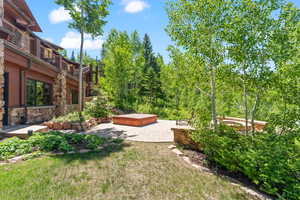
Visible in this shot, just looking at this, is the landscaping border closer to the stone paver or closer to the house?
the stone paver

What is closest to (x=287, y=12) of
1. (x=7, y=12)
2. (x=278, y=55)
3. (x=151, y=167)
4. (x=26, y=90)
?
(x=278, y=55)

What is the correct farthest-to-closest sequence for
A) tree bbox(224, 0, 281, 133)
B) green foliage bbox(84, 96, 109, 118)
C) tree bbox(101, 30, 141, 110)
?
tree bbox(101, 30, 141, 110) → green foliage bbox(84, 96, 109, 118) → tree bbox(224, 0, 281, 133)

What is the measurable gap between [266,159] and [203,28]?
3.46 m

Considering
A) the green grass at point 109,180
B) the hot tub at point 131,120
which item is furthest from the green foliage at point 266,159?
the hot tub at point 131,120

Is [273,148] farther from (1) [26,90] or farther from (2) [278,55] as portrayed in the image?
(1) [26,90]

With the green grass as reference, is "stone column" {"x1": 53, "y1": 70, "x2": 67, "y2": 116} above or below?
above

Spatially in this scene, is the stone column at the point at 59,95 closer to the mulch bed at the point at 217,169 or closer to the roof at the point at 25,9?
the roof at the point at 25,9

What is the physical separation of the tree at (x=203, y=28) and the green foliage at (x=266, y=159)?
32.6 inches

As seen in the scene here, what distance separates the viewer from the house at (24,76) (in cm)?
710

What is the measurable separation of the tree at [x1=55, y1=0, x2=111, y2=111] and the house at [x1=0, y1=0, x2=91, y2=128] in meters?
2.46

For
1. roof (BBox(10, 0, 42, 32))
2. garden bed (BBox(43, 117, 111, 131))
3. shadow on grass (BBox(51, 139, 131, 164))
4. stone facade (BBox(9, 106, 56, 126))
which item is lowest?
shadow on grass (BBox(51, 139, 131, 164))

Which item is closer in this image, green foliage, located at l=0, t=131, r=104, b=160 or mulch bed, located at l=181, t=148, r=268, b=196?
mulch bed, located at l=181, t=148, r=268, b=196

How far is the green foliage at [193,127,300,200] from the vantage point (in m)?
2.53

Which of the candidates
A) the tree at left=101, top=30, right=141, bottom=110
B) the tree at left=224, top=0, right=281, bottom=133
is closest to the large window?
the tree at left=101, top=30, right=141, bottom=110
